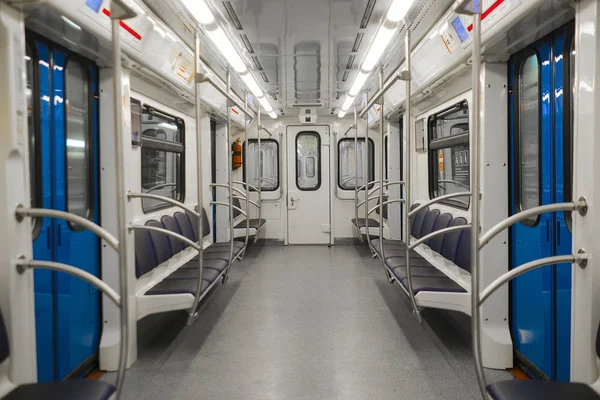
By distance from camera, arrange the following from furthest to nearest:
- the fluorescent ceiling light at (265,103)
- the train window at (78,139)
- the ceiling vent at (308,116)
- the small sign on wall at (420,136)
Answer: the ceiling vent at (308,116), the fluorescent ceiling light at (265,103), the small sign on wall at (420,136), the train window at (78,139)

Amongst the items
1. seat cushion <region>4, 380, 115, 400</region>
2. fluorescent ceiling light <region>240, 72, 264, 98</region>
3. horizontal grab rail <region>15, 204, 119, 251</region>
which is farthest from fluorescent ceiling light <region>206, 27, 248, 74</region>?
seat cushion <region>4, 380, 115, 400</region>

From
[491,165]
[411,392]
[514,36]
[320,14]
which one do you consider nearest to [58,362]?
[411,392]

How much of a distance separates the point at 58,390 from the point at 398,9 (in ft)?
8.70

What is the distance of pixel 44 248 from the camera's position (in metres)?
2.22

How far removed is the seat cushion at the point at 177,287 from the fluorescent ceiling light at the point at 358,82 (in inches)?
106

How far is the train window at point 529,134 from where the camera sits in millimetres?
2520

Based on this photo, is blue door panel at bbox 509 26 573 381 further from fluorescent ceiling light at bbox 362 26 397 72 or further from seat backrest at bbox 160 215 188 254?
seat backrest at bbox 160 215 188 254

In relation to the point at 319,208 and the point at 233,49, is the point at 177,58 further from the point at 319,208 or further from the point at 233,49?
the point at 319,208

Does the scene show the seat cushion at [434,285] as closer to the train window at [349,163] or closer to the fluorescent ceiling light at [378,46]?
the fluorescent ceiling light at [378,46]

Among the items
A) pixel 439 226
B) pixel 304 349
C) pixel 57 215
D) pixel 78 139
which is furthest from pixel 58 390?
pixel 439 226

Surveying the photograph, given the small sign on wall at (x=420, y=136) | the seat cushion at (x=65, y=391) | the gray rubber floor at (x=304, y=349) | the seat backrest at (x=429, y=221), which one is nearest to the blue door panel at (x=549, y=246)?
the gray rubber floor at (x=304, y=349)

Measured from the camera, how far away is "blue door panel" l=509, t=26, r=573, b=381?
2.24 m

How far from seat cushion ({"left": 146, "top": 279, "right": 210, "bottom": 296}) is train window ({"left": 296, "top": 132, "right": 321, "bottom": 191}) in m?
4.62

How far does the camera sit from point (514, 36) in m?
2.32
